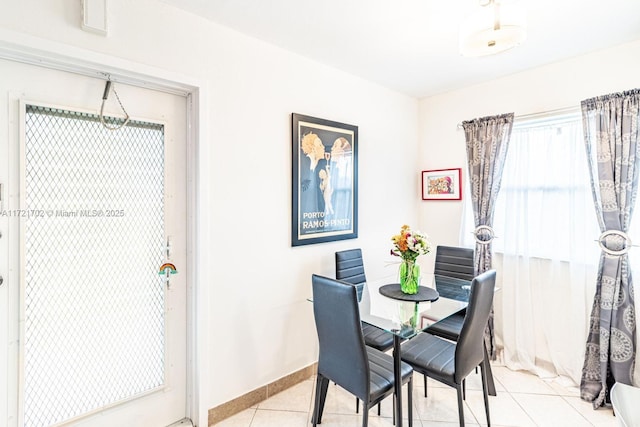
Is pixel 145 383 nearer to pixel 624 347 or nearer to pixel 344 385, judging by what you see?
pixel 344 385

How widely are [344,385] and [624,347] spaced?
1.93 metres

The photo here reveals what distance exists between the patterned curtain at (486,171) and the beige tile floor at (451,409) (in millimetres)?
518

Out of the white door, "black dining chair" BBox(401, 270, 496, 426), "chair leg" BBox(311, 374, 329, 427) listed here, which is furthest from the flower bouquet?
the white door

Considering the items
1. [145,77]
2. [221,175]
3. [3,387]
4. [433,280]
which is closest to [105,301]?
[3,387]

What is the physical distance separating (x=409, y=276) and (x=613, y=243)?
56.0 inches

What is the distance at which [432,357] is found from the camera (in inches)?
74.4

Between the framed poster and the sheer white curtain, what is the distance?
1.35 meters

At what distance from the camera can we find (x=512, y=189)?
9.11 feet

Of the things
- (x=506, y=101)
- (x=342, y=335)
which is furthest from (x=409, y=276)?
(x=506, y=101)

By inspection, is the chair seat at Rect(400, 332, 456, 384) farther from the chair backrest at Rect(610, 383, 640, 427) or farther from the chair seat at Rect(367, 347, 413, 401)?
the chair backrest at Rect(610, 383, 640, 427)

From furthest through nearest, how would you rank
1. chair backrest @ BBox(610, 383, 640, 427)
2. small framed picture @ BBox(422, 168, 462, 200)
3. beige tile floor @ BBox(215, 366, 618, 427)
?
small framed picture @ BBox(422, 168, 462, 200) < beige tile floor @ BBox(215, 366, 618, 427) < chair backrest @ BBox(610, 383, 640, 427)

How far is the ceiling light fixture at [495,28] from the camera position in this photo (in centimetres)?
131

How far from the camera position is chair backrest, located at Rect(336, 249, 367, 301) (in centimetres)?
253

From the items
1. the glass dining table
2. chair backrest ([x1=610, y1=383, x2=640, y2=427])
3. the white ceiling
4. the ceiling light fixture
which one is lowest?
chair backrest ([x1=610, y1=383, x2=640, y2=427])
